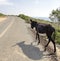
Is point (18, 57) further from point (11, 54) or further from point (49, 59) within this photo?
point (49, 59)

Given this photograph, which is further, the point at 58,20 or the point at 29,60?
the point at 58,20

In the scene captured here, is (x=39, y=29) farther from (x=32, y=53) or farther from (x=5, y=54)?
(x=5, y=54)

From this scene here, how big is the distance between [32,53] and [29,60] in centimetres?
172

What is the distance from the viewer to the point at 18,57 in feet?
33.4

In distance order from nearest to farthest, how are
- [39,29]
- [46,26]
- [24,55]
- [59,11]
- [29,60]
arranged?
1. [29,60]
2. [24,55]
3. [46,26]
4. [39,29]
5. [59,11]

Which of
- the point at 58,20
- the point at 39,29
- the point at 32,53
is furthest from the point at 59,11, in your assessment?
the point at 32,53

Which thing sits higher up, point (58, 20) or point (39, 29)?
point (39, 29)

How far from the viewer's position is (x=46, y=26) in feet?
41.8

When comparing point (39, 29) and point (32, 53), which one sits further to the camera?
point (39, 29)

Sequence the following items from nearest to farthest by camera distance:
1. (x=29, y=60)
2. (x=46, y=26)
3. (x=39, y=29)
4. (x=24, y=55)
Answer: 1. (x=29, y=60)
2. (x=24, y=55)
3. (x=46, y=26)
4. (x=39, y=29)

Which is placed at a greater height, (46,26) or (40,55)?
(46,26)

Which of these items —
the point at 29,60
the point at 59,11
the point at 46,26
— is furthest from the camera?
the point at 59,11

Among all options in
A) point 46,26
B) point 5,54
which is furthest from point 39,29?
point 5,54

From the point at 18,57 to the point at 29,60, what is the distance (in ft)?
2.55
